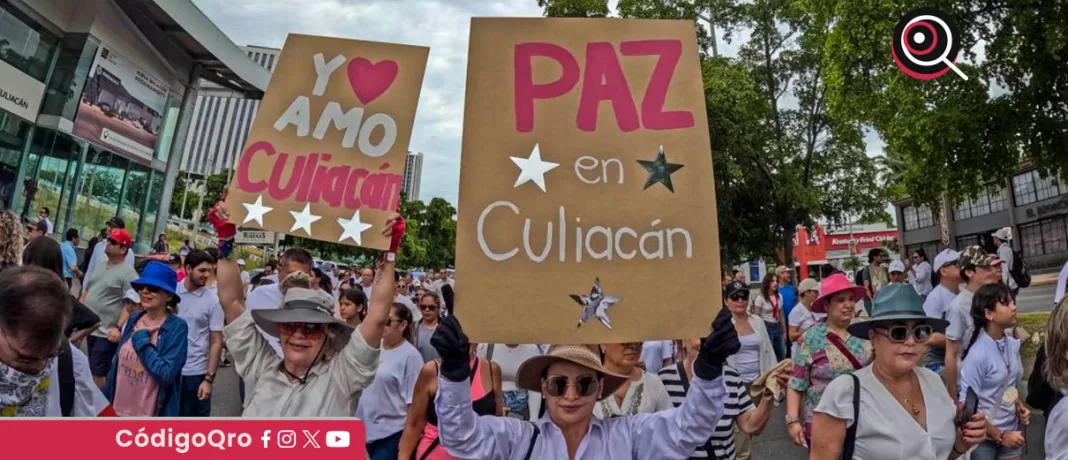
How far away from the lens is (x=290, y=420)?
5.69 feet

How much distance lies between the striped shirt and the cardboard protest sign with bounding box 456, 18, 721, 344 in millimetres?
1349

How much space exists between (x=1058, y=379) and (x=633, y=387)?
1698 millimetres

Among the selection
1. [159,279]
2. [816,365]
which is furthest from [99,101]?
[816,365]

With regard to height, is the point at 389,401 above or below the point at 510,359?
below

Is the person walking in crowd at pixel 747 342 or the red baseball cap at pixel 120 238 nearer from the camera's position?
the person walking in crowd at pixel 747 342

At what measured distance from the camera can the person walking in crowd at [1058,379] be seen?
2566 mm

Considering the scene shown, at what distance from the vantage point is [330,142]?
3.69 metres

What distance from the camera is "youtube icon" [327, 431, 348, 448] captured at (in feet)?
5.76

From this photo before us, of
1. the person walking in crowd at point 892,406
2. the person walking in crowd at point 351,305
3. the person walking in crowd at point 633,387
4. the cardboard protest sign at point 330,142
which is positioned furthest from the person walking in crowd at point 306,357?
the person walking in crowd at point 351,305

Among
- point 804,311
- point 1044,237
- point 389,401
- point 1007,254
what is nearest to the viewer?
point 389,401

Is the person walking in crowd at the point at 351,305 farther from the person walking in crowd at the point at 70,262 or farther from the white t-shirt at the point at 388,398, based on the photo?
the person walking in crowd at the point at 70,262

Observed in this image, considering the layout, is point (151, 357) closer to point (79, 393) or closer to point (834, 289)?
point (79, 393)

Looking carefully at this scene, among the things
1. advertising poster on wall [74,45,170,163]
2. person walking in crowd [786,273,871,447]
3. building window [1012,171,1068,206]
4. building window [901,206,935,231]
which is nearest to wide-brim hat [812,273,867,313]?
person walking in crowd [786,273,871,447]

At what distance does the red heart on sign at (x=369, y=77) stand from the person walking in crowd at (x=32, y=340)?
1.79m
